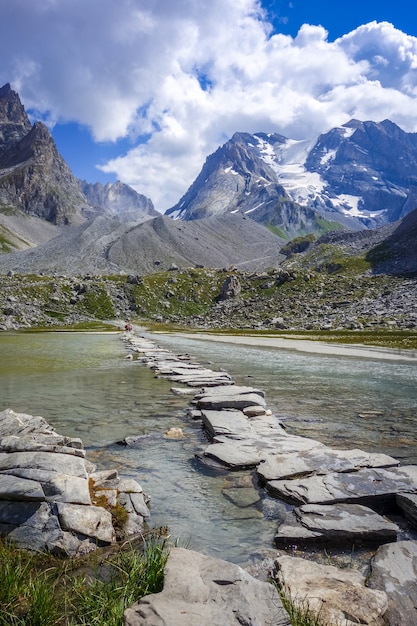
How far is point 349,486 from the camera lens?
7340mm

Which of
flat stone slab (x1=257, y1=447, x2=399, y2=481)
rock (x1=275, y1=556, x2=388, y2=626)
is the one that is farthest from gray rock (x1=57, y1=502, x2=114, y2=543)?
flat stone slab (x1=257, y1=447, x2=399, y2=481)

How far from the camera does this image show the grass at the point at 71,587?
Result: 3.86 metres

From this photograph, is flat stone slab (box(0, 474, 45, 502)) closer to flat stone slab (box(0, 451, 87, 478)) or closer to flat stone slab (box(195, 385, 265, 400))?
flat stone slab (box(0, 451, 87, 478))

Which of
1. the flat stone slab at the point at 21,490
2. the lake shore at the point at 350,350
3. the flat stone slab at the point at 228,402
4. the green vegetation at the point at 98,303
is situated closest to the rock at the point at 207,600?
the flat stone slab at the point at 21,490

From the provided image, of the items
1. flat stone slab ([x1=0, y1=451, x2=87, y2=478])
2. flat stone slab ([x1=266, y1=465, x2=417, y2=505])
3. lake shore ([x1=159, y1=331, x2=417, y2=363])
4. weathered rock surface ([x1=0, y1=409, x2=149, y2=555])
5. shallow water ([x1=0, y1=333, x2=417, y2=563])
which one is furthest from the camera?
lake shore ([x1=159, y1=331, x2=417, y2=363])

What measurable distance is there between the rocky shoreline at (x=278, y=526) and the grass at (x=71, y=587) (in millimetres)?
224

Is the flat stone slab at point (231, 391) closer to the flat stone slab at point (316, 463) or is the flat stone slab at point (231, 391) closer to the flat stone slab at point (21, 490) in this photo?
the flat stone slab at point (316, 463)

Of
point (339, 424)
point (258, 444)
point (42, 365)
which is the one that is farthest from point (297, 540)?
point (42, 365)

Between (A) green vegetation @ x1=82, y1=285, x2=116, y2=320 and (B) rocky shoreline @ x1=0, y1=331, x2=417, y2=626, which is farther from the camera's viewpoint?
(A) green vegetation @ x1=82, y1=285, x2=116, y2=320

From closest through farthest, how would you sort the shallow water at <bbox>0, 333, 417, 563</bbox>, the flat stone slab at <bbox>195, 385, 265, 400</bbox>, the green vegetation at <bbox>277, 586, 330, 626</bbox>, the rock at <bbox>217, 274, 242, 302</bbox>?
the green vegetation at <bbox>277, 586, 330, 626</bbox>
the shallow water at <bbox>0, 333, 417, 563</bbox>
the flat stone slab at <bbox>195, 385, 265, 400</bbox>
the rock at <bbox>217, 274, 242, 302</bbox>

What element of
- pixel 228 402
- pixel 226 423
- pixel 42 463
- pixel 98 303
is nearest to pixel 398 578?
pixel 42 463

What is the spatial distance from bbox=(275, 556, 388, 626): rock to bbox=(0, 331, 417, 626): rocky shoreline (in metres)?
0.01

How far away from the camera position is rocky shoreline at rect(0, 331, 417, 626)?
13.4ft

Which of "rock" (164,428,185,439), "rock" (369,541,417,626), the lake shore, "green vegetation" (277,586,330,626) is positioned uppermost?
"green vegetation" (277,586,330,626)
